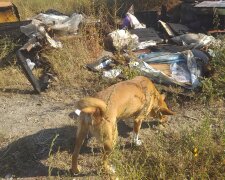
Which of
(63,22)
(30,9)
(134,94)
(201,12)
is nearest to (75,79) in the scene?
(63,22)

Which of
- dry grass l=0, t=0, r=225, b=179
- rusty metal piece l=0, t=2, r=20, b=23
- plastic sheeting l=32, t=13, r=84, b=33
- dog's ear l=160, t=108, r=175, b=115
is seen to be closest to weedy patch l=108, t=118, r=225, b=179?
dry grass l=0, t=0, r=225, b=179

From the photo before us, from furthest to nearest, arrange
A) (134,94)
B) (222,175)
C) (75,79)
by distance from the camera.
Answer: (75,79) → (134,94) → (222,175)

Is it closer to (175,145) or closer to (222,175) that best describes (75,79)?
(175,145)

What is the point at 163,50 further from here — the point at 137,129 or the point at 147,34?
the point at 137,129

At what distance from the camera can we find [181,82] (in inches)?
201

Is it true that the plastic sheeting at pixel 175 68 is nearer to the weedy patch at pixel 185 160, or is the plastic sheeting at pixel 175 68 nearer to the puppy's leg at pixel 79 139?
the weedy patch at pixel 185 160

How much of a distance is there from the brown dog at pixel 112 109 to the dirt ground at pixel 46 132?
0.52 feet

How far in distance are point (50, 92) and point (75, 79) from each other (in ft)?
1.66

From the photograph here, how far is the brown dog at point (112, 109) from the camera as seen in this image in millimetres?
2965

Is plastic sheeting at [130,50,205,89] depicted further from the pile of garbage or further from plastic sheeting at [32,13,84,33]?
plastic sheeting at [32,13,84,33]

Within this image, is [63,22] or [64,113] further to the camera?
[63,22]

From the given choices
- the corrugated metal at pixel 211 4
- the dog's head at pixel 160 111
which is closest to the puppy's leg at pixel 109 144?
the dog's head at pixel 160 111

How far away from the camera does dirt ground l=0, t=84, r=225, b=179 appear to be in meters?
3.52

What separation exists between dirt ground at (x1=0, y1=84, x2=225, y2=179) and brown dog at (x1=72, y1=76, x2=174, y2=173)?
0.16 meters
